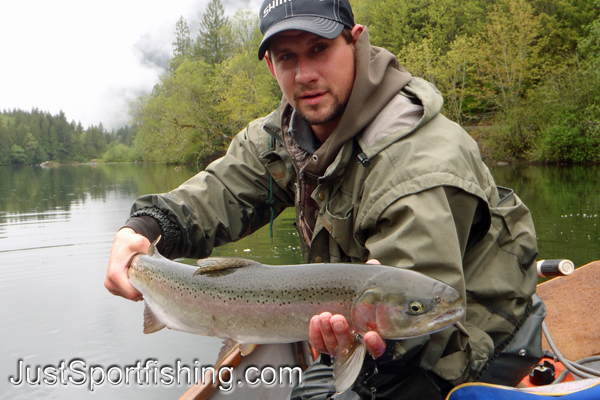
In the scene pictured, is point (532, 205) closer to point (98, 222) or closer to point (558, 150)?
point (98, 222)

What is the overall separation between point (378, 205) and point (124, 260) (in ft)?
4.75

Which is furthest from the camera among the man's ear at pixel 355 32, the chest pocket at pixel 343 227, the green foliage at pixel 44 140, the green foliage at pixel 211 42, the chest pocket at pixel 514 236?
the green foliage at pixel 44 140

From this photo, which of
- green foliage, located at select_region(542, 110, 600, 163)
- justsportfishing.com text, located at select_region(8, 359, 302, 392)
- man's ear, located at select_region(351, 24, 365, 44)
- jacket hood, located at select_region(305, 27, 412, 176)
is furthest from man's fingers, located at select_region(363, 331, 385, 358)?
green foliage, located at select_region(542, 110, 600, 163)

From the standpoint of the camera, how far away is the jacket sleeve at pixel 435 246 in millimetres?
1976

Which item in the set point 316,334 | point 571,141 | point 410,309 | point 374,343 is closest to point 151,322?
point 316,334

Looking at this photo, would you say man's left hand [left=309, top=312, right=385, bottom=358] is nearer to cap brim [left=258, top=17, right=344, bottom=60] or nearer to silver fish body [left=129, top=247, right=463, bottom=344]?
silver fish body [left=129, top=247, right=463, bottom=344]

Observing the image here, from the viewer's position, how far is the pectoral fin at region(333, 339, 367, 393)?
1795 millimetres

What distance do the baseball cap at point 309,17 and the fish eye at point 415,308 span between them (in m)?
1.43

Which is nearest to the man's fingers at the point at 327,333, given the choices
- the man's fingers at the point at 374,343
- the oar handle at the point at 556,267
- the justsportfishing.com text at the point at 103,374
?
the man's fingers at the point at 374,343

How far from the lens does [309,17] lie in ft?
8.39

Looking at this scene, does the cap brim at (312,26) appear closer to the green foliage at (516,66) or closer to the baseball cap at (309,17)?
the baseball cap at (309,17)

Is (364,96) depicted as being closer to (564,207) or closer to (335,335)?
(335,335)

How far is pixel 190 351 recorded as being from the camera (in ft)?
21.4

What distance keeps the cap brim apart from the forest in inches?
1088
